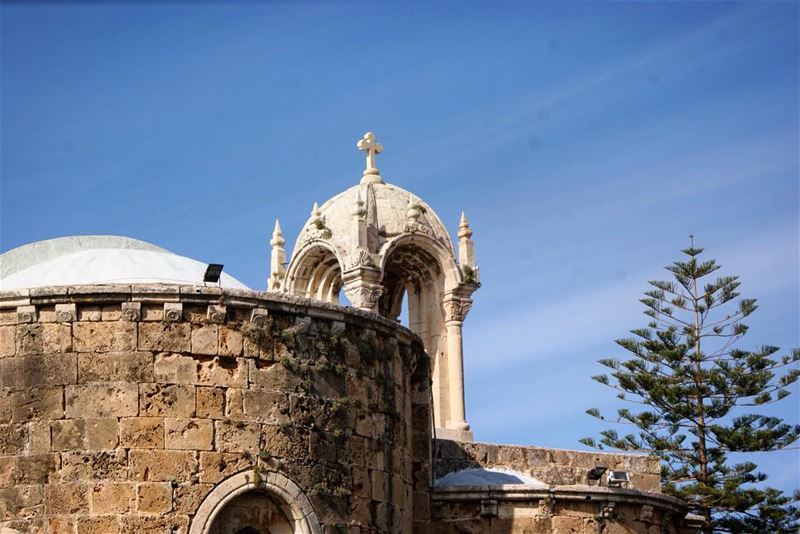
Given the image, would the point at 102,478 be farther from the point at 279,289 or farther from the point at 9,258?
the point at 279,289

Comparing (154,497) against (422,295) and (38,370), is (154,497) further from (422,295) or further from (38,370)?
(422,295)

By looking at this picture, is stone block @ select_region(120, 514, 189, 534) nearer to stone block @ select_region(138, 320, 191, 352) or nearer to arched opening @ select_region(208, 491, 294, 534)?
arched opening @ select_region(208, 491, 294, 534)

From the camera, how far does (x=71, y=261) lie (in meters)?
25.2

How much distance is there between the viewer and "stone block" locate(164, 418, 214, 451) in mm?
21281

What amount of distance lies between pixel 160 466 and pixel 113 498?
0.67m

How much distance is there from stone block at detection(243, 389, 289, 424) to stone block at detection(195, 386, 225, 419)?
315 millimetres

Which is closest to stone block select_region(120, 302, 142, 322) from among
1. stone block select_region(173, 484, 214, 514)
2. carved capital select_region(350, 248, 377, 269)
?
stone block select_region(173, 484, 214, 514)

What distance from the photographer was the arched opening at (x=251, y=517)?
2141cm

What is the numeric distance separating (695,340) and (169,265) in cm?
1673

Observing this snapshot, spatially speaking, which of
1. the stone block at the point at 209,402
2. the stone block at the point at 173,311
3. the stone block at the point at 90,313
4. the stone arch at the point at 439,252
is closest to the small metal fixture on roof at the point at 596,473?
the stone arch at the point at 439,252

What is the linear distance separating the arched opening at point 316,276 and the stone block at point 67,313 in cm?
1197

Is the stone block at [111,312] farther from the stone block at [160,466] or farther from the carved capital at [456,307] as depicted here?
the carved capital at [456,307]

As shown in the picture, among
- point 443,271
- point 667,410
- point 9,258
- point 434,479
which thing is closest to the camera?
point 434,479

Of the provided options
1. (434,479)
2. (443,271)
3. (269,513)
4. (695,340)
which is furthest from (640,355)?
(269,513)
